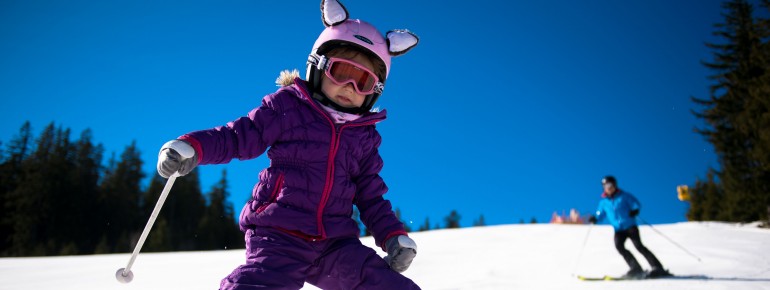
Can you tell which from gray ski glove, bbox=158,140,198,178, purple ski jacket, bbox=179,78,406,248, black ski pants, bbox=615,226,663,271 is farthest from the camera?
black ski pants, bbox=615,226,663,271

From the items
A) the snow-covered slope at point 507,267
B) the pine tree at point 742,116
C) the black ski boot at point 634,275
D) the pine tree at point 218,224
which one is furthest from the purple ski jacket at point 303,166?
the pine tree at point 218,224

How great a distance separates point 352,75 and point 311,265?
1.03m

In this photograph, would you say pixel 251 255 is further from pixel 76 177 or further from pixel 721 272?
pixel 76 177

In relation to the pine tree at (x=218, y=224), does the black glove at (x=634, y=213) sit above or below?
above

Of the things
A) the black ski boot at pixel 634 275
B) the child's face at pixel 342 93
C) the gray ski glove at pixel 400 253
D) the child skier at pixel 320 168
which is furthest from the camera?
the black ski boot at pixel 634 275

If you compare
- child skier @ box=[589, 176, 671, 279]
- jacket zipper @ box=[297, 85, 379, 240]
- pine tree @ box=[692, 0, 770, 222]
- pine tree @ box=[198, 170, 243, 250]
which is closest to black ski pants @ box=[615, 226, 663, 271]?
child skier @ box=[589, 176, 671, 279]

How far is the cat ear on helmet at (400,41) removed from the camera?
277cm

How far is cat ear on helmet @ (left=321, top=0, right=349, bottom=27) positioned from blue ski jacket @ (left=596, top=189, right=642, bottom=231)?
6.55m

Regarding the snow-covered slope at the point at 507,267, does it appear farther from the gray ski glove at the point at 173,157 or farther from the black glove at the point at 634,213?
the gray ski glove at the point at 173,157

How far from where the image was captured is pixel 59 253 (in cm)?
3972

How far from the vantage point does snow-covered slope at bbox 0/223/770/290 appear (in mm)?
4879

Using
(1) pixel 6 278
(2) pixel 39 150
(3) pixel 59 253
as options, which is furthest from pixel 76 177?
(1) pixel 6 278

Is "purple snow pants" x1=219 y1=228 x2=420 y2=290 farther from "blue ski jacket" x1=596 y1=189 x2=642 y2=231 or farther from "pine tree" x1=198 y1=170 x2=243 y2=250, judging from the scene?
"pine tree" x1=198 y1=170 x2=243 y2=250

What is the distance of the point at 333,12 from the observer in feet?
8.95
